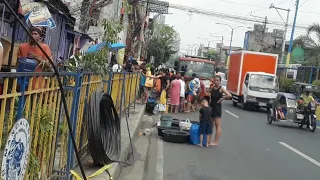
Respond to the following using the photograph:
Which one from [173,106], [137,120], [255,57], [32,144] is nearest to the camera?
[32,144]

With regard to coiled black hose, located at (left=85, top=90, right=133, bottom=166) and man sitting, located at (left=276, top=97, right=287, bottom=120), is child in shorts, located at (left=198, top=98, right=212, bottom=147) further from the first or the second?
man sitting, located at (left=276, top=97, right=287, bottom=120)

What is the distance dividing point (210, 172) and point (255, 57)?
1820cm

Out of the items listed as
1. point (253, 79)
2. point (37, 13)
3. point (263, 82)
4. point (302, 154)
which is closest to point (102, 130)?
point (37, 13)

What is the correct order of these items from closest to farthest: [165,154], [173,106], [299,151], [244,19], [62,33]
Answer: [165,154] < [299,151] < [62,33] < [173,106] < [244,19]

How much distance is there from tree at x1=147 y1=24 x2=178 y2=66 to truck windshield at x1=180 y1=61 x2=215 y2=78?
4032cm

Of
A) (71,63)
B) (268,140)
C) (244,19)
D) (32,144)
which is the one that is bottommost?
(268,140)

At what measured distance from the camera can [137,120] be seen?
1158 cm

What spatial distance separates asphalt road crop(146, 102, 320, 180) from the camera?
752 cm

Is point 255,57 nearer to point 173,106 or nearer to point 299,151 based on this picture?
point 173,106

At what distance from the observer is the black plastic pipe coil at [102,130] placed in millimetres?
5500

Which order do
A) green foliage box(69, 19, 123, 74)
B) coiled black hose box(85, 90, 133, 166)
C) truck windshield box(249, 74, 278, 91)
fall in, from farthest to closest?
truck windshield box(249, 74, 278, 91) → green foliage box(69, 19, 123, 74) → coiled black hose box(85, 90, 133, 166)

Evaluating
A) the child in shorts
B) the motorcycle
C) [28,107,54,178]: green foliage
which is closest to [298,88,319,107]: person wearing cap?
the motorcycle

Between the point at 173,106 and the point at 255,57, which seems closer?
the point at 173,106

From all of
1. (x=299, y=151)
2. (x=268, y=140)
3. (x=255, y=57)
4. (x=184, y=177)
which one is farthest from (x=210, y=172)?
(x=255, y=57)
